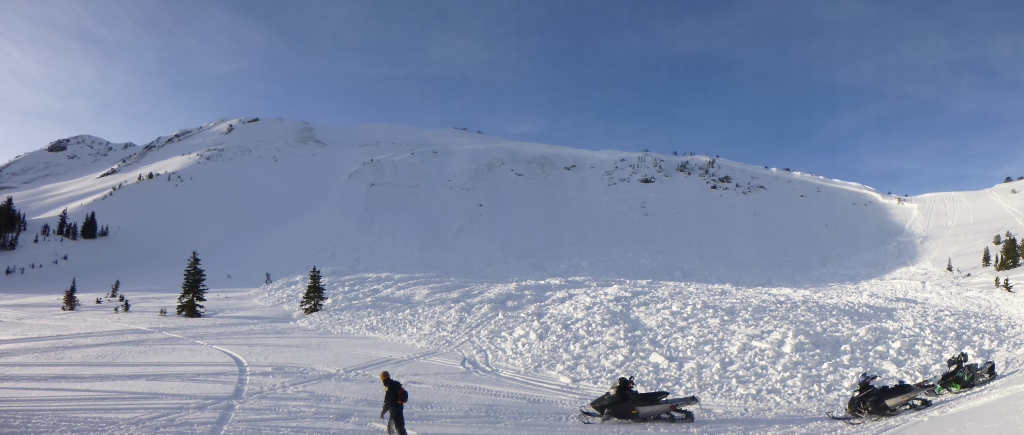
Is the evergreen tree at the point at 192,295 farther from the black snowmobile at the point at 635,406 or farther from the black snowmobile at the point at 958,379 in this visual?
the black snowmobile at the point at 958,379

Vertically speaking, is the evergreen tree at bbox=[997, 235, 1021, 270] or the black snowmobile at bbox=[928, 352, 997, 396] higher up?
the evergreen tree at bbox=[997, 235, 1021, 270]

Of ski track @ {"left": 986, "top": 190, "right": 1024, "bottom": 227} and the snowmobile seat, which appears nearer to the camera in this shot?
the snowmobile seat

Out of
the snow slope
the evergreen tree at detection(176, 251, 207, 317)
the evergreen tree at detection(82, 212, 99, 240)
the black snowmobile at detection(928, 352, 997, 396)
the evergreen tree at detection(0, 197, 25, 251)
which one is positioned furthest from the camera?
the evergreen tree at detection(82, 212, 99, 240)

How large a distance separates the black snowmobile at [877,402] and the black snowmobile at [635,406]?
280 centimetres

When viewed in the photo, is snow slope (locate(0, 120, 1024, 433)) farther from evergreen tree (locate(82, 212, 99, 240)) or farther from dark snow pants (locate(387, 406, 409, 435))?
evergreen tree (locate(82, 212, 99, 240))

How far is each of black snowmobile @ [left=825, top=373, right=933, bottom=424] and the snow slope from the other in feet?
1.08

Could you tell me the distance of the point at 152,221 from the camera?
1688 inches

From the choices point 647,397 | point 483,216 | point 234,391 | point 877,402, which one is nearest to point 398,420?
point 234,391

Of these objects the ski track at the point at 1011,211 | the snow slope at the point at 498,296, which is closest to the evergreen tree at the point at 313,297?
the snow slope at the point at 498,296

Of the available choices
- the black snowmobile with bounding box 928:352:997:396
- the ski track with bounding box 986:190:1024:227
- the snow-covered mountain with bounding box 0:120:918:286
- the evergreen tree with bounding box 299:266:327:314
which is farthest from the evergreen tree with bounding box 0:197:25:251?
the ski track with bounding box 986:190:1024:227

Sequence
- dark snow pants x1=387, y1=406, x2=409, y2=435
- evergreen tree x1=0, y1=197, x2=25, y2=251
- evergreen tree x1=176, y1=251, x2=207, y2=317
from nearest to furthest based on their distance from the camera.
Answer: dark snow pants x1=387, y1=406, x2=409, y2=435
evergreen tree x1=176, y1=251, x2=207, y2=317
evergreen tree x1=0, y1=197, x2=25, y2=251

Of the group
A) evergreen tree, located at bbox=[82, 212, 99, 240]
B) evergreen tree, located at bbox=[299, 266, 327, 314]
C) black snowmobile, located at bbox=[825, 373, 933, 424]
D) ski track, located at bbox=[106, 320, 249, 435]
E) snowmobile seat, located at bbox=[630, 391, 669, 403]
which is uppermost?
evergreen tree, located at bbox=[82, 212, 99, 240]

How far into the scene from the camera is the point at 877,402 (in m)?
8.45

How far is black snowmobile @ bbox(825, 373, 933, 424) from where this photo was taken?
8.45 m
